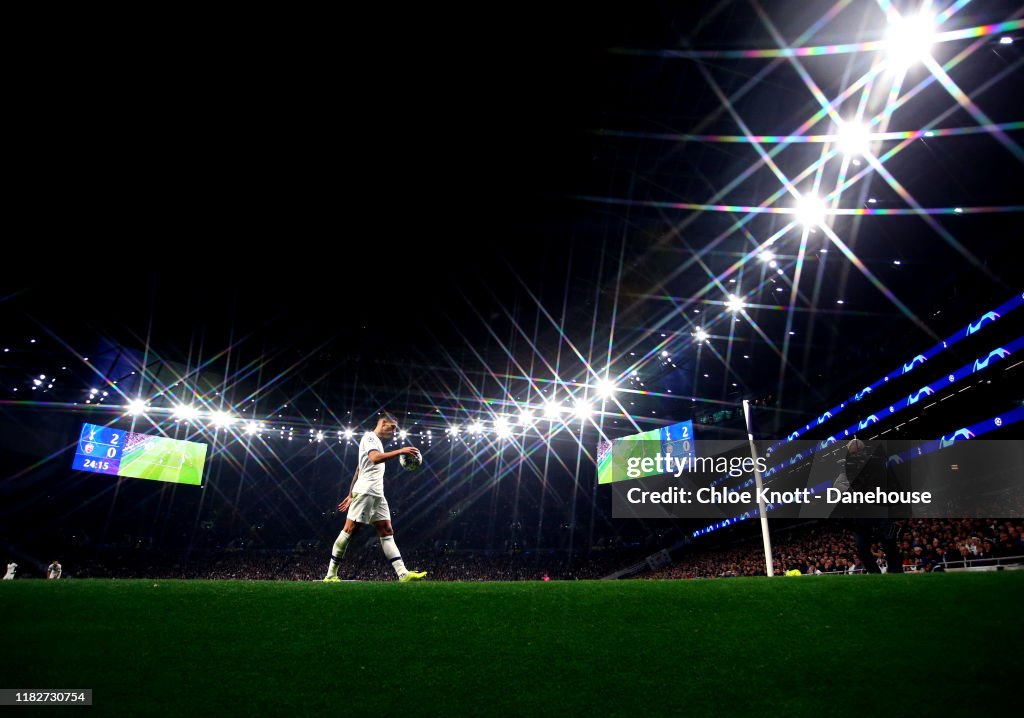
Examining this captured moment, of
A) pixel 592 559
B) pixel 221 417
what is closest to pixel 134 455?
pixel 221 417

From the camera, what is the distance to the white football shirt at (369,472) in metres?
6.86

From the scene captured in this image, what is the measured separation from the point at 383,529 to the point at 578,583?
108 inches

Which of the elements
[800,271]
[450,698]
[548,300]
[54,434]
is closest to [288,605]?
[450,698]

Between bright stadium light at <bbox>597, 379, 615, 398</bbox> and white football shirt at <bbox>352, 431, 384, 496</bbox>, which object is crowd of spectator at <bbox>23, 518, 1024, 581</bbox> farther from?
white football shirt at <bbox>352, 431, 384, 496</bbox>

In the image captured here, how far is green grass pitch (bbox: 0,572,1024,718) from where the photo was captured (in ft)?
10.4

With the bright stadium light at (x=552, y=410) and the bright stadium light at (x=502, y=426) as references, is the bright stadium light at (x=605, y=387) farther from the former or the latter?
the bright stadium light at (x=502, y=426)

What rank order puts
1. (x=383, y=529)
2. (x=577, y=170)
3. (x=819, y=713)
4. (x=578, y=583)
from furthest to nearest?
1. (x=577, y=170)
2. (x=383, y=529)
3. (x=578, y=583)
4. (x=819, y=713)

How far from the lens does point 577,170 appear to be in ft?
39.0

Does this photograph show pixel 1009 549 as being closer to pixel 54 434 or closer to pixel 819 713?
pixel 819 713

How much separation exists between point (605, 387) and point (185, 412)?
71.0ft

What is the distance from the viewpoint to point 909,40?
8.44 metres

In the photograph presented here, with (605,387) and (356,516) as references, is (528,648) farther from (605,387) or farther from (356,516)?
(605,387)

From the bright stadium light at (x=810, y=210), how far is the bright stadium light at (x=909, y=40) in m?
3.65

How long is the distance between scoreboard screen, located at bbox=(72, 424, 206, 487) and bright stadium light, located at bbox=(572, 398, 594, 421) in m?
21.3
